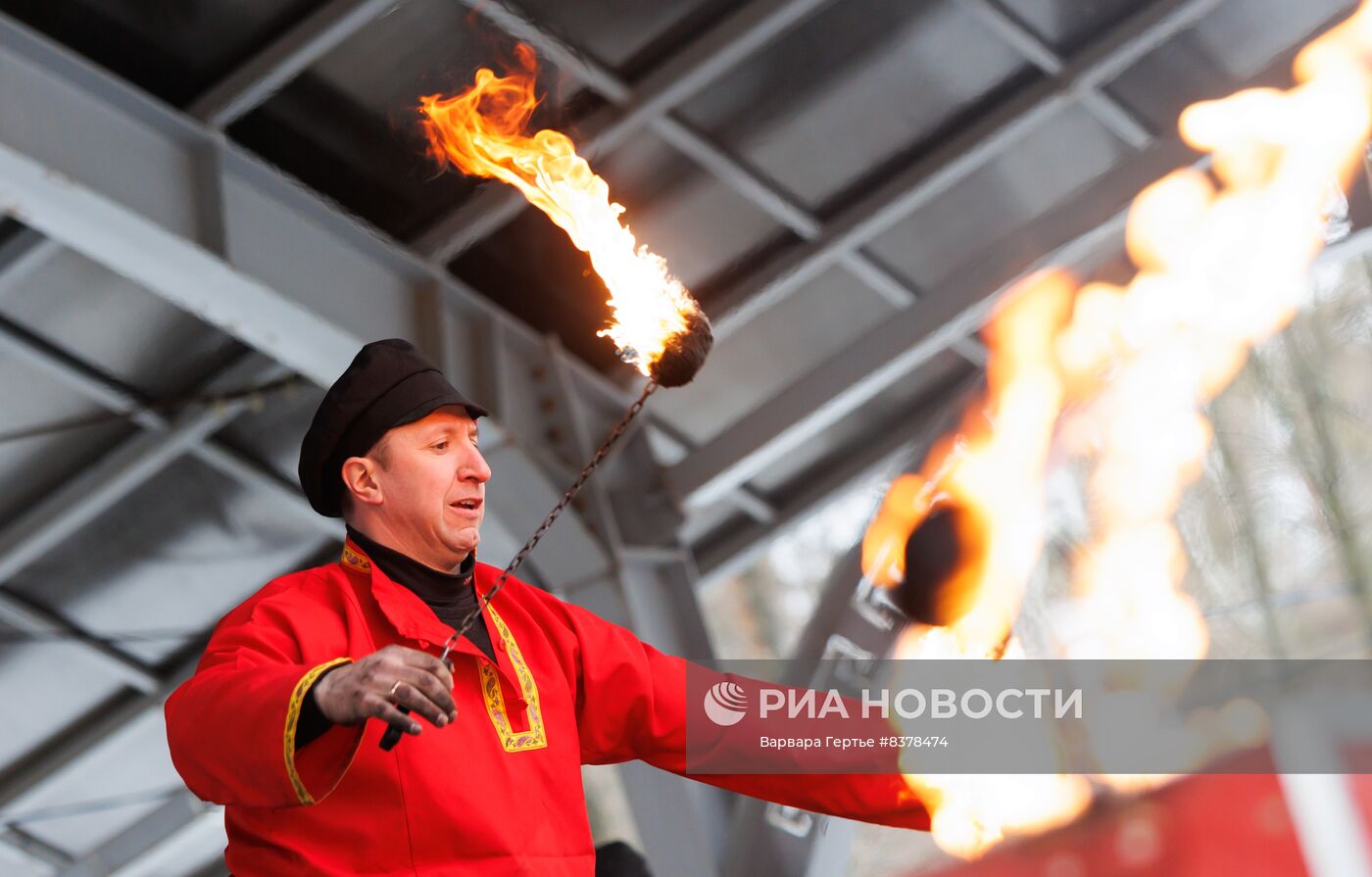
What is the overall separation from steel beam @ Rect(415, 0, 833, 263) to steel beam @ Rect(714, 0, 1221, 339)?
0.77 metres

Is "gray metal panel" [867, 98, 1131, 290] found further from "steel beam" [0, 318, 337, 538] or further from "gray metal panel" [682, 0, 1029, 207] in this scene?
"steel beam" [0, 318, 337, 538]

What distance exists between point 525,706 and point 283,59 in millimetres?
2658

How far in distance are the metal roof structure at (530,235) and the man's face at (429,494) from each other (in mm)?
2055

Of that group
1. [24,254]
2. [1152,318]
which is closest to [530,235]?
[24,254]

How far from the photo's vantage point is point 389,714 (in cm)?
157

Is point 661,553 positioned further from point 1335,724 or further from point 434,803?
point 1335,724

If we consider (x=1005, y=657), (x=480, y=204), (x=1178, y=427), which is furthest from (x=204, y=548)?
(x=1178, y=427)

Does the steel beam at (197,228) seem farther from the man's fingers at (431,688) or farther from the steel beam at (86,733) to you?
the man's fingers at (431,688)

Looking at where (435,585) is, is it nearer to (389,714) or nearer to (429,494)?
(429,494)

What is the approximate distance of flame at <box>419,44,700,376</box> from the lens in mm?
2115

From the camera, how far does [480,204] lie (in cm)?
473

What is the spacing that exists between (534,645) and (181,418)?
3.54 m

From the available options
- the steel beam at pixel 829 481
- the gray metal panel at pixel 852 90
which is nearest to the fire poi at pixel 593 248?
the gray metal panel at pixel 852 90

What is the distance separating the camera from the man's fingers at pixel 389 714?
1573 mm
